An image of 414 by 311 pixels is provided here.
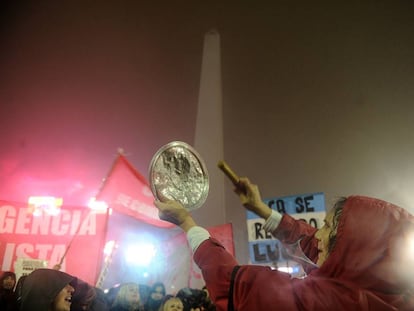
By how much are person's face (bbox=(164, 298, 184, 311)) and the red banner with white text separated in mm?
962

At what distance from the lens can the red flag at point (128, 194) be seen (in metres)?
5.20

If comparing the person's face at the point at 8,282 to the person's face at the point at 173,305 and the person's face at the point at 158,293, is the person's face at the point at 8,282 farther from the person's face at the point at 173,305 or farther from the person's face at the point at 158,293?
the person's face at the point at 158,293

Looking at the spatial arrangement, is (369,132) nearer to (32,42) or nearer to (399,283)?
(399,283)

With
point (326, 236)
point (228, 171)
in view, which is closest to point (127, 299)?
point (228, 171)

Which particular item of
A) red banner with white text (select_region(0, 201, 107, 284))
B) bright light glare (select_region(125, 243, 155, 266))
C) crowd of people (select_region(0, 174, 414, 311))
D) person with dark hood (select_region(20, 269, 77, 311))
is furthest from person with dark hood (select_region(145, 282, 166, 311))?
crowd of people (select_region(0, 174, 414, 311))

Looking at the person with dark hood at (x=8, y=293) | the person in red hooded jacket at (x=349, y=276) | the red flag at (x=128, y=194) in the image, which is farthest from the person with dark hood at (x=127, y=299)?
the person in red hooded jacket at (x=349, y=276)

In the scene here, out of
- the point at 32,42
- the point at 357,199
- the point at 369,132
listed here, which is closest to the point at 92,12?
the point at 32,42

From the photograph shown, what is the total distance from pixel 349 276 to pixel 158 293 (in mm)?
3767

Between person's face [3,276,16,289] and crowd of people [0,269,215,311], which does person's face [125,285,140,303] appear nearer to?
crowd of people [0,269,215,311]

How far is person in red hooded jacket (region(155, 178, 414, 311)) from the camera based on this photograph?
1319mm

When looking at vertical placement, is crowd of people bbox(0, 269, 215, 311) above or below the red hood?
below

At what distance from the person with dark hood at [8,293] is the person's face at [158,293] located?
1.73m

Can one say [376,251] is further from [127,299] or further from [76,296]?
[127,299]

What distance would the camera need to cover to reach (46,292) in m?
2.67
